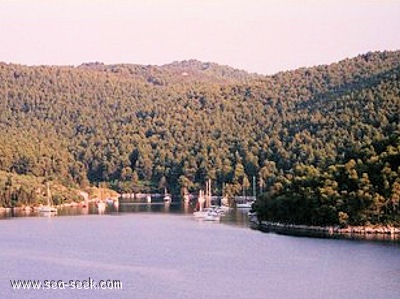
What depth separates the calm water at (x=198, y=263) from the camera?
135 feet

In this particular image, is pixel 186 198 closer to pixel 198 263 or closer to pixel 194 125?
pixel 194 125

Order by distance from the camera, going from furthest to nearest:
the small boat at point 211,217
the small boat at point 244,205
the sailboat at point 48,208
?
the small boat at point 244,205, the sailboat at point 48,208, the small boat at point 211,217

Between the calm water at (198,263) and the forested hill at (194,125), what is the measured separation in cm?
1768

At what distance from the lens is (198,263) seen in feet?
164

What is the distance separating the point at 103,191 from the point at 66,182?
4.66 metres

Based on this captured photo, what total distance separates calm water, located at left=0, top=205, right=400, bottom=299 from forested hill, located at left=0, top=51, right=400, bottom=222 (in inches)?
696

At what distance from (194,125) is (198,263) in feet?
329

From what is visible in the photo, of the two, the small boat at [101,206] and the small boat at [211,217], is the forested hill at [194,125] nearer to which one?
the small boat at [211,217]

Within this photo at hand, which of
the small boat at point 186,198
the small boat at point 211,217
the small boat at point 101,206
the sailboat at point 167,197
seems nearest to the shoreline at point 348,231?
the small boat at point 211,217

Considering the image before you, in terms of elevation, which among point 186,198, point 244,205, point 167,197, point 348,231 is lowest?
point 348,231

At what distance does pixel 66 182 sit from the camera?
122688 mm

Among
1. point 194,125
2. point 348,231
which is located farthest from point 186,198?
point 348,231

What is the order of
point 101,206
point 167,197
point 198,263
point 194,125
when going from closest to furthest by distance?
point 198,263
point 101,206
point 167,197
point 194,125

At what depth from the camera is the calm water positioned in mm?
41188
